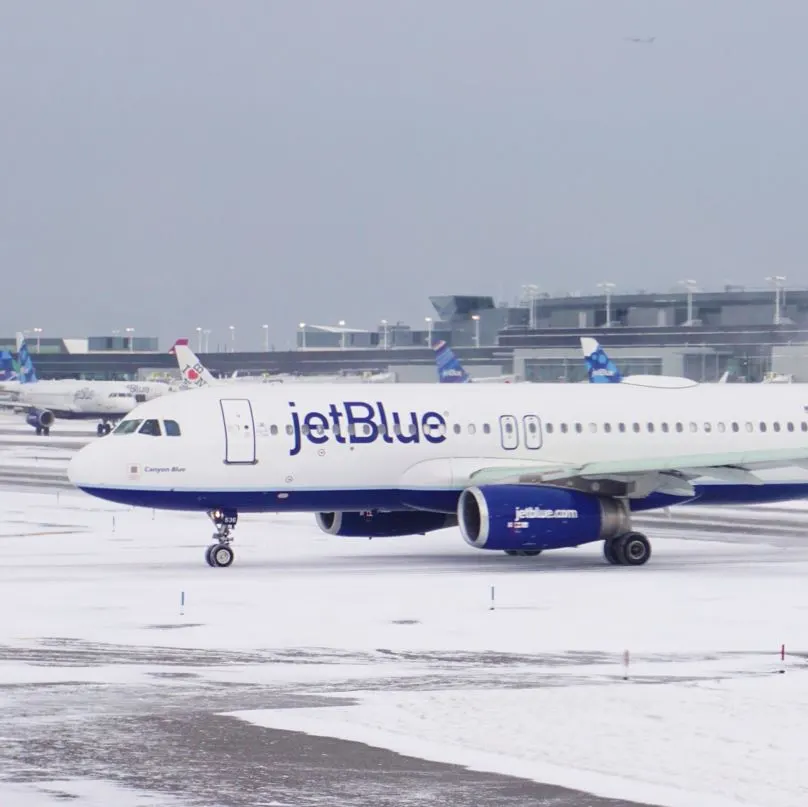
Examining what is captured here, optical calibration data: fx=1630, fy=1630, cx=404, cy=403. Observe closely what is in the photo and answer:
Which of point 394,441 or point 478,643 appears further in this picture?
point 394,441

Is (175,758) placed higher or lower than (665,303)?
lower

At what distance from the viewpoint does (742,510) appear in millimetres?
50594

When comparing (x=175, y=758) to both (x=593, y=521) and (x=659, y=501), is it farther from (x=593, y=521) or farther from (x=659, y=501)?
(x=659, y=501)

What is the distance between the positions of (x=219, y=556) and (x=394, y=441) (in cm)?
444

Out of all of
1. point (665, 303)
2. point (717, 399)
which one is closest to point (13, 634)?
point (717, 399)

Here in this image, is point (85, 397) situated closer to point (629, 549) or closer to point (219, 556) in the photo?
point (219, 556)

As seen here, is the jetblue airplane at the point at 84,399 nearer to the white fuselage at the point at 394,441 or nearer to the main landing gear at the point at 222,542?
the white fuselage at the point at 394,441

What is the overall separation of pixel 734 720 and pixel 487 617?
896cm

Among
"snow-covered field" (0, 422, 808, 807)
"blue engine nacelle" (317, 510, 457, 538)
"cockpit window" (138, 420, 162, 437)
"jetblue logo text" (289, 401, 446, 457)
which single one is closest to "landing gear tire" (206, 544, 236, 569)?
"snow-covered field" (0, 422, 808, 807)

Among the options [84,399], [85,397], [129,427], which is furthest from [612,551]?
[84,399]

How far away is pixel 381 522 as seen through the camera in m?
36.4

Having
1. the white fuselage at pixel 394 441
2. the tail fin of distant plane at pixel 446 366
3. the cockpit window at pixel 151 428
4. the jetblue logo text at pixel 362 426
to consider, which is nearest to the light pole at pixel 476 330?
the tail fin of distant plane at pixel 446 366

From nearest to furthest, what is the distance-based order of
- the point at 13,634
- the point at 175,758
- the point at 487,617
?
1. the point at 175,758
2. the point at 13,634
3. the point at 487,617

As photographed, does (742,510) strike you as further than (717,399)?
Yes
